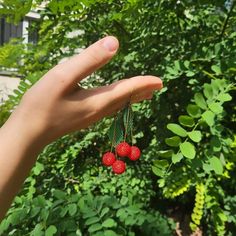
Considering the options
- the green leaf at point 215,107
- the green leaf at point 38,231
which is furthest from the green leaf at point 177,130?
the green leaf at point 38,231

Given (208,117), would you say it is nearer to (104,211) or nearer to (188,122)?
(188,122)

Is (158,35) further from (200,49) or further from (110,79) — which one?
(110,79)

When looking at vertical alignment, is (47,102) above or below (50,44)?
above

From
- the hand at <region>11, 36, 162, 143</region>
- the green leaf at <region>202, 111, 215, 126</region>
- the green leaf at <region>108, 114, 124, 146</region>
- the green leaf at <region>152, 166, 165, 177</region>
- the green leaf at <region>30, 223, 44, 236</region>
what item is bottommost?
the green leaf at <region>30, 223, 44, 236</region>

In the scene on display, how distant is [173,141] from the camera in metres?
1.27

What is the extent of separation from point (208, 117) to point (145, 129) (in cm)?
90

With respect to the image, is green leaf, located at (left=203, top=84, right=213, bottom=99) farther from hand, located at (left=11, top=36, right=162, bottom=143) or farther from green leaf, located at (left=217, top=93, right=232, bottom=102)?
hand, located at (left=11, top=36, right=162, bottom=143)

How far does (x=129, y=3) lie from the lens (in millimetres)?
1446

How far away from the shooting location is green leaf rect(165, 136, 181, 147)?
4.14 ft

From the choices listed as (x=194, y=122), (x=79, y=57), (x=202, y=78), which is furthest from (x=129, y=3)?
(x=79, y=57)

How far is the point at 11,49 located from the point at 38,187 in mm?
1060

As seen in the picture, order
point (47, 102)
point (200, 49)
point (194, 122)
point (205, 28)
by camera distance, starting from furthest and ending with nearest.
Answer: point (205, 28), point (200, 49), point (194, 122), point (47, 102)

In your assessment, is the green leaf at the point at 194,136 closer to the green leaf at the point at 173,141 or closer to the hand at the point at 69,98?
the green leaf at the point at 173,141

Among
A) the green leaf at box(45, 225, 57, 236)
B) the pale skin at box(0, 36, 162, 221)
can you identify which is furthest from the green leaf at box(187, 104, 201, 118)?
the pale skin at box(0, 36, 162, 221)
